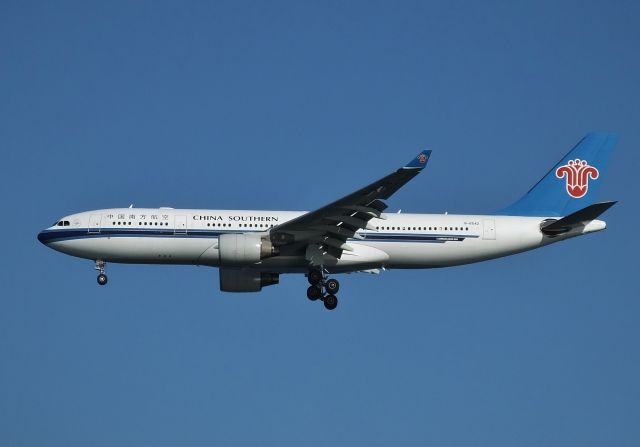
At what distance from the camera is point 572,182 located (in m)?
51.5

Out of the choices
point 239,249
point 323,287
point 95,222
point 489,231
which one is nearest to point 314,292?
point 323,287

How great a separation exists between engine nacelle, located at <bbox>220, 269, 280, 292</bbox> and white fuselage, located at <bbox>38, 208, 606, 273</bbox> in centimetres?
127

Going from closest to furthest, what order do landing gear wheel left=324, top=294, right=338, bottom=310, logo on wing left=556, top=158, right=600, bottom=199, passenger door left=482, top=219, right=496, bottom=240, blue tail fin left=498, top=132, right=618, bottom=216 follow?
1. landing gear wheel left=324, top=294, right=338, bottom=310
2. passenger door left=482, top=219, right=496, bottom=240
3. blue tail fin left=498, top=132, right=618, bottom=216
4. logo on wing left=556, top=158, right=600, bottom=199

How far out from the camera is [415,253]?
46969 millimetres

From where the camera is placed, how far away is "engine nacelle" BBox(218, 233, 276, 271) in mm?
44281

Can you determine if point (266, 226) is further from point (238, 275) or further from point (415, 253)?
point (415, 253)

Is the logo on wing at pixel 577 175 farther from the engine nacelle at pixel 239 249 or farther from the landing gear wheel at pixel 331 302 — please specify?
the engine nacelle at pixel 239 249

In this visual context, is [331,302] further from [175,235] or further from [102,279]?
[102,279]

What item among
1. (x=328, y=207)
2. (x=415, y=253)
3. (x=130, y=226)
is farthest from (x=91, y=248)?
(x=415, y=253)

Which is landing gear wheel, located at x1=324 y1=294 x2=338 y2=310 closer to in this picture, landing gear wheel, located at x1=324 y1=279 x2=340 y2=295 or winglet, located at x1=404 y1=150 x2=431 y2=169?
landing gear wheel, located at x1=324 y1=279 x2=340 y2=295

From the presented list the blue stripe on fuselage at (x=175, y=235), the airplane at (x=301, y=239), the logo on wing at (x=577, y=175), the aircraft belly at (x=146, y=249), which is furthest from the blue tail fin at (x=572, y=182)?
the aircraft belly at (x=146, y=249)

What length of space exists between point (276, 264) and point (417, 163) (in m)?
8.96

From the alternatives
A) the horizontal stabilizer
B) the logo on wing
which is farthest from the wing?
the logo on wing

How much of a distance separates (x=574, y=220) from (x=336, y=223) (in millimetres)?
10373
